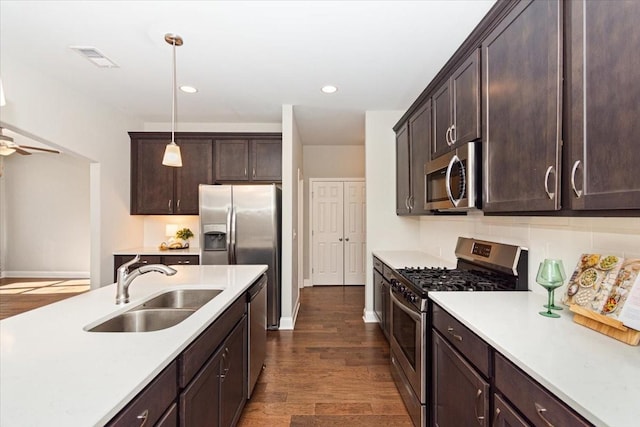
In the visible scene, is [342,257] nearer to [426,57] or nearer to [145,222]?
[145,222]

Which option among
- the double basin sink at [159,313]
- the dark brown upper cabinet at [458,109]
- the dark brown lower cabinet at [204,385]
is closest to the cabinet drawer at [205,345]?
the dark brown lower cabinet at [204,385]

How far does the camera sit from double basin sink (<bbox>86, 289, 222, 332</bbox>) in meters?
1.52

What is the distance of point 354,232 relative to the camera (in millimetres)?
6000

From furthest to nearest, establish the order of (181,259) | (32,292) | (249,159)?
(32,292) < (249,159) < (181,259)

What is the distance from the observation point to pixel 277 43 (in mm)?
2430

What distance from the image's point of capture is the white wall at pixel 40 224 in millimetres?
6496

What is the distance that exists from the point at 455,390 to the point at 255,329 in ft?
4.56

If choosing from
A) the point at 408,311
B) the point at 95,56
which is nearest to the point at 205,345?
the point at 408,311

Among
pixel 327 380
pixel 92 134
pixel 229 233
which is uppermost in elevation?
pixel 92 134

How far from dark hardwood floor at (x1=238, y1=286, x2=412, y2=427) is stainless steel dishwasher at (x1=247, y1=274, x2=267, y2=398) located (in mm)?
202

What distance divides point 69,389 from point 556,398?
4.18 ft

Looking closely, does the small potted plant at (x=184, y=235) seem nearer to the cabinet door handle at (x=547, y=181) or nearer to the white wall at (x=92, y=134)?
the white wall at (x=92, y=134)

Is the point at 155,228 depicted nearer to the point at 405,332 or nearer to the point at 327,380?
the point at 327,380

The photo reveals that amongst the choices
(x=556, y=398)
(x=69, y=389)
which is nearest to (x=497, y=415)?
(x=556, y=398)
